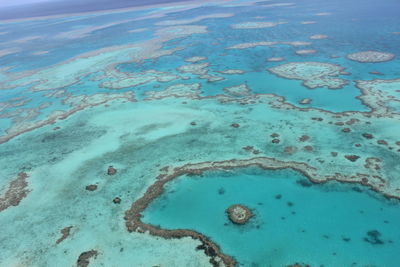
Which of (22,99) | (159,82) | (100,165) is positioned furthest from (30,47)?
(100,165)

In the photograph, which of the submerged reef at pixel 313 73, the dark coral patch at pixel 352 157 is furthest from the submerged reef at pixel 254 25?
the dark coral patch at pixel 352 157

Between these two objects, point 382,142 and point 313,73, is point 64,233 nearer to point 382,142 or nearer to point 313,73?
point 382,142

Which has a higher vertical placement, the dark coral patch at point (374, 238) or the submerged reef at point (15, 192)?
the dark coral patch at point (374, 238)

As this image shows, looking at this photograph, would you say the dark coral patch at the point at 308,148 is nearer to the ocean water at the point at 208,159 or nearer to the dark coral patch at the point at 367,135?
the ocean water at the point at 208,159

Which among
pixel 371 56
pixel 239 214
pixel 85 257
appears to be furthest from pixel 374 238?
pixel 371 56

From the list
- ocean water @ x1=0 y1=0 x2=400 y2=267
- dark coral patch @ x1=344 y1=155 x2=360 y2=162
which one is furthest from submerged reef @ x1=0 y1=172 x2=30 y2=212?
dark coral patch @ x1=344 y1=155 x2=360 y2=162

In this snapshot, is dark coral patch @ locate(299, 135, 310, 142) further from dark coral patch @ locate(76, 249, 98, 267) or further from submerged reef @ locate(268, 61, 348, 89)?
dark coral patch @ locate(76, 249, 98, 267)
